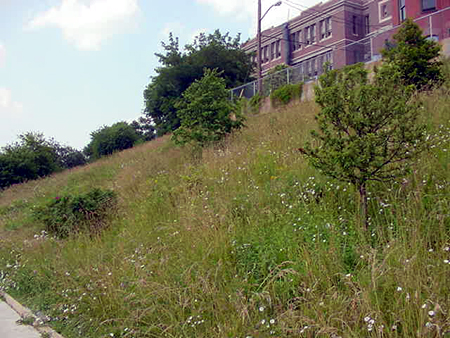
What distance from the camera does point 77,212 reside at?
32.2 ft

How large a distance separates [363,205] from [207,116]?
8353 mm

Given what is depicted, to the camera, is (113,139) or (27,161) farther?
(113,139)

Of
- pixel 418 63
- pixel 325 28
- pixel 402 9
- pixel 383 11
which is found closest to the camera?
pixel 418 63

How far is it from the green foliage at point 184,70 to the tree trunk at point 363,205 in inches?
795

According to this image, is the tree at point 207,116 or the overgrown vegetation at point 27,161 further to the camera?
the overgrown vegetation at point 27,161

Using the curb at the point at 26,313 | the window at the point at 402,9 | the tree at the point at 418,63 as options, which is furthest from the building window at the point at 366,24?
the curb at the point at 26,313

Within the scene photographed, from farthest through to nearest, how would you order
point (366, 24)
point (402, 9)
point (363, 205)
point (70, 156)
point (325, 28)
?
point (325, 28) < point (366, 24) < point (70, 156) < point (402, 9) < point (363, 205)

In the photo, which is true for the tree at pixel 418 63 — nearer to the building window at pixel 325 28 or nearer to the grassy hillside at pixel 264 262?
the grassy hillside at pixel 264 262

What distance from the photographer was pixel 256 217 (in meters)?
6.08

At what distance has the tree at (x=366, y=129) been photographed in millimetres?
4867

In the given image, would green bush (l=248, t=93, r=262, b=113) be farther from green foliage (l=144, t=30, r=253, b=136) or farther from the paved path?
the paved path

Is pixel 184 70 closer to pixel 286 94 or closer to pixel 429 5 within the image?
pixel 286 94

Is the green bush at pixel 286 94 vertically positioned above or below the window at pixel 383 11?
below

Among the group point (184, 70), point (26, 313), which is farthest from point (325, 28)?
point (26, 313)
